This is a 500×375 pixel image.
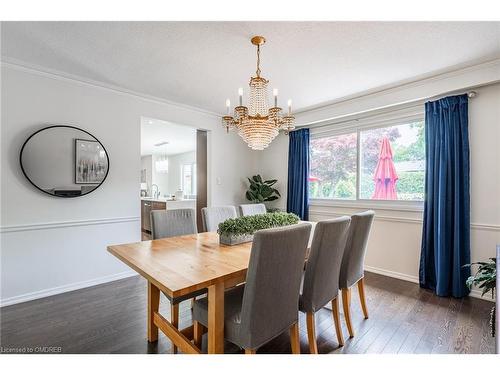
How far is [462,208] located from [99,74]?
415 cm

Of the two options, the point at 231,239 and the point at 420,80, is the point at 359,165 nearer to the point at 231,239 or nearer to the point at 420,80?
the point at 420,80

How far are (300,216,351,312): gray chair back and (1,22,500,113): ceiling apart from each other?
1.48 m

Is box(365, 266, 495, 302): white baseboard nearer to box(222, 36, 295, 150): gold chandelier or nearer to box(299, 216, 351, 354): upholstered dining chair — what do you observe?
box(299, 216, 351, 354): upholstered dining chair

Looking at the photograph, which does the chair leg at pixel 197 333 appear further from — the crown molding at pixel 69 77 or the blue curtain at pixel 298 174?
the crown molding at pixel 69 77

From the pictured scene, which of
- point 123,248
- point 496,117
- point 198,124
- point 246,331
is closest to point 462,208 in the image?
point 496,117

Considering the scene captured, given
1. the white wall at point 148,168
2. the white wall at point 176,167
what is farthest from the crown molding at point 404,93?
the white wall at point 148,168

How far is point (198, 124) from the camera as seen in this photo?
3965mm

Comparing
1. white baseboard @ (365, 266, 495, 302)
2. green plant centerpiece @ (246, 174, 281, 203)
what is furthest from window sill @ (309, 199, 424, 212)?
white baseboard @ (365, 266, 495, 302)

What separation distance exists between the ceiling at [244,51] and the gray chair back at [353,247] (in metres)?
1.44

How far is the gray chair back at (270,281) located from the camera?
3.99 feet

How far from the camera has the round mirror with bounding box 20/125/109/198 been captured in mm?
2533

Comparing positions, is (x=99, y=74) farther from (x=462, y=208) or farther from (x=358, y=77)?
(x=462, y=208)
